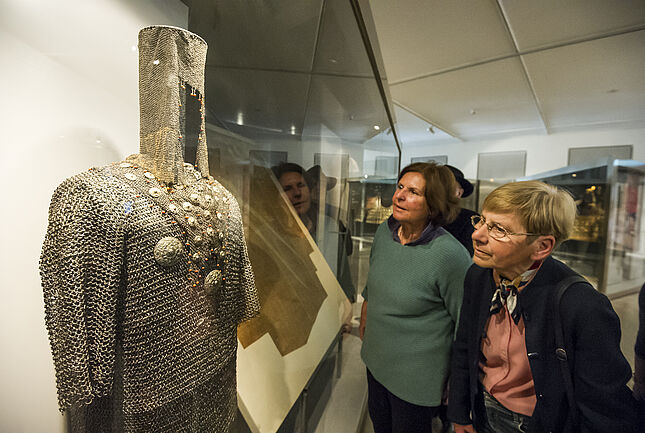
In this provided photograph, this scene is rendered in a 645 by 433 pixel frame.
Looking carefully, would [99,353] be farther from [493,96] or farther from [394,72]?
[493,96]

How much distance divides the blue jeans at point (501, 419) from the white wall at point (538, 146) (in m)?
3.02

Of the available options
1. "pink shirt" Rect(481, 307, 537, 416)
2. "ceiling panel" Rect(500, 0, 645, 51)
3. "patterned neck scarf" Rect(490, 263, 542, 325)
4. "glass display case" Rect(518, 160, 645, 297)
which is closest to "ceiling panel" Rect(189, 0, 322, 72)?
"patterned neck scarf" Rect(490, 263, 542, 325)

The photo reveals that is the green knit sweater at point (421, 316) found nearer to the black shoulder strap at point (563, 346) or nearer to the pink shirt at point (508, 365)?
the pink shirt at point (508, 365)

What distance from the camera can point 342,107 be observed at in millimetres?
1637

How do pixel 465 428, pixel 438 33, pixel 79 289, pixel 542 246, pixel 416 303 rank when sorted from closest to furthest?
pixel 79 289
pixel 542 246
pixel 465 428
pixel 416 303
pixel 438 33

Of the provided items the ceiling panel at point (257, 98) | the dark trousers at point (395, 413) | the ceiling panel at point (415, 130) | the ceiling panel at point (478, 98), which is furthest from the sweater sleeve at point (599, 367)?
the ceiling panel at point (415, 130)

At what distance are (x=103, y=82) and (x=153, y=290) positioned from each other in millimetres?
505

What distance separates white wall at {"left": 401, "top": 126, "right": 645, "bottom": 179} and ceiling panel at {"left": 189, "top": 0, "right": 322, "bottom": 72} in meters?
3.32

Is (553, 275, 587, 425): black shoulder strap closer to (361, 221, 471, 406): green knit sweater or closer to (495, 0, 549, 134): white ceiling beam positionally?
(361, 221, 471, 406): green knit sweater

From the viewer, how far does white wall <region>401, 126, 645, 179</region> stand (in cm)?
306

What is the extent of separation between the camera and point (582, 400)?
30.7 inches

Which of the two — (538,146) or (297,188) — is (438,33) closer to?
(297,188)

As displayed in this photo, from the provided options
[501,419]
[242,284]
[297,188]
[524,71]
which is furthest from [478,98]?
[242,284]

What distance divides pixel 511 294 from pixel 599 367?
0.26 m
